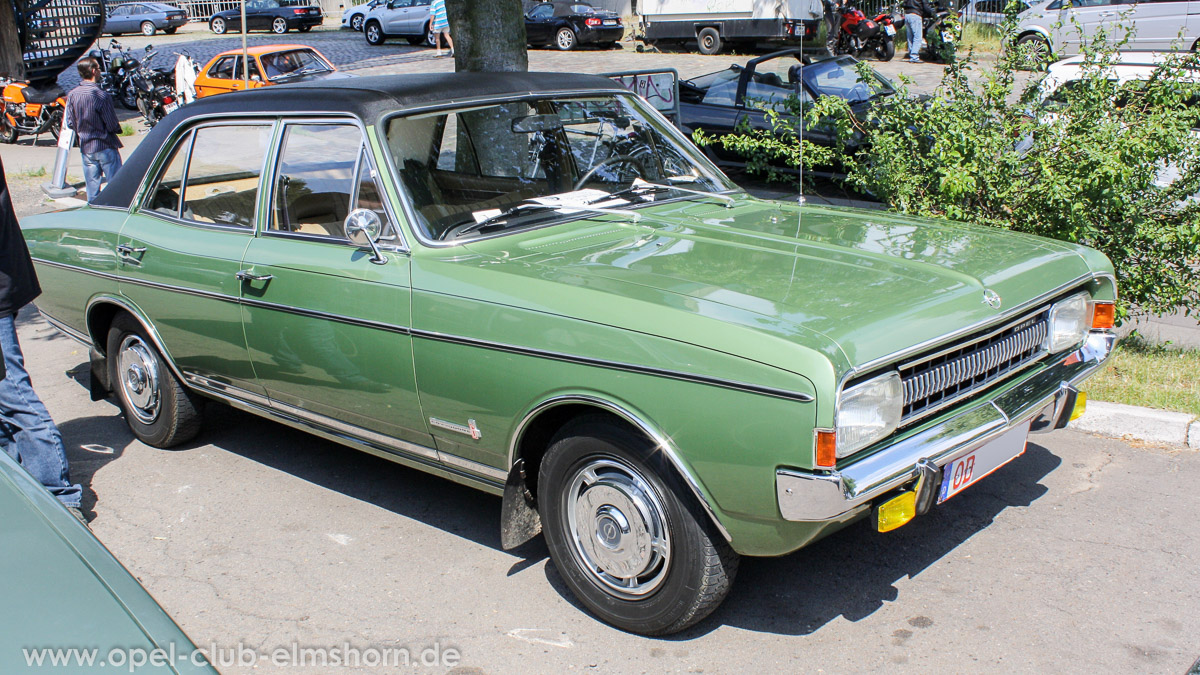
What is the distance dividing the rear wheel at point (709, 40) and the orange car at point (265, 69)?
31.8ft

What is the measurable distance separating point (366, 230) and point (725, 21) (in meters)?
22.1

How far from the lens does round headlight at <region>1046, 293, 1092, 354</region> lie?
3.69 metres

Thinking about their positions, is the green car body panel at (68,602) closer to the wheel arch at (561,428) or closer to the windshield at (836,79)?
the wheel arch at (561,428)

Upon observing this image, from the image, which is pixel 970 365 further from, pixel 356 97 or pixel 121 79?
pixel 121 79

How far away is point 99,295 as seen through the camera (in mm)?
5012

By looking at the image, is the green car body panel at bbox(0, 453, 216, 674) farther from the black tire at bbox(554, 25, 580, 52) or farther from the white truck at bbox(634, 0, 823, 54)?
the black tire at bbox(554, 25, 580, 52)

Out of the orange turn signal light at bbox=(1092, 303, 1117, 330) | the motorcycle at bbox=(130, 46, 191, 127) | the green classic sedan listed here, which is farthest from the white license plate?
the motorcycle at bbox=(130, 46, 191, 127)

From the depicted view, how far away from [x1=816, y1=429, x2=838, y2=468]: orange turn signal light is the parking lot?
2.59ft

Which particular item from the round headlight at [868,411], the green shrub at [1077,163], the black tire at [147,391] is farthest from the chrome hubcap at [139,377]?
the green shrub at [1077,163]

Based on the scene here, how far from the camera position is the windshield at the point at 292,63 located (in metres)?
18.6

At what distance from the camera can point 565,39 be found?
1095 inches

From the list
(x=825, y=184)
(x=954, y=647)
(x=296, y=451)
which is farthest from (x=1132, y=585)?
(x=825, y=184)

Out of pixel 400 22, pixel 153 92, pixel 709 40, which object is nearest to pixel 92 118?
pixel 153 92

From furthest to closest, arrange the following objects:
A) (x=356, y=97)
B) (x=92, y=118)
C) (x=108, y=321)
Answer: (x=92, y=118) → (x=108, y=321) → (x=356, y=97)
